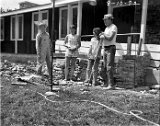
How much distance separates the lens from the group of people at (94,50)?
5.72 metres

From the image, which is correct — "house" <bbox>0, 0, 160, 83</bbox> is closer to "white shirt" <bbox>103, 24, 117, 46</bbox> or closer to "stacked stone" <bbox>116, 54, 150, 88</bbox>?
"stacked stone" <bbox>116, 54, 150, 88</bbox>

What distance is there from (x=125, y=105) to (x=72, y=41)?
10.8 ft

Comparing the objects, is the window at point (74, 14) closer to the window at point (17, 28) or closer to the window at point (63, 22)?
the window at point (63, 22)

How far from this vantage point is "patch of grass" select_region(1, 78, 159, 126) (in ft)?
11.4

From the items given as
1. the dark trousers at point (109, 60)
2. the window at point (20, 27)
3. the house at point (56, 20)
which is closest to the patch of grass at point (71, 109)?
the dark trousers at point (109, 60)

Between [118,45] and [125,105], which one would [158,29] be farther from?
[125,105]

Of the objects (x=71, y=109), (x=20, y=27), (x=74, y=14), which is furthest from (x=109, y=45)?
(x=20, y=27)

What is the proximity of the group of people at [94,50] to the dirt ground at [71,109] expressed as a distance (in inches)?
34.1

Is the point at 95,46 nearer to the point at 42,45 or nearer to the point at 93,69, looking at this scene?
the point at 93,69

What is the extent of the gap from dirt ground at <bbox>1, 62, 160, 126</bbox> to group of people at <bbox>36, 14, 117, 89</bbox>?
87 centimetres

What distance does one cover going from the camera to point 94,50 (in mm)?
6422

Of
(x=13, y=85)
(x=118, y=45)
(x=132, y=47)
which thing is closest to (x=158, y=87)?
(x=132, y=47)

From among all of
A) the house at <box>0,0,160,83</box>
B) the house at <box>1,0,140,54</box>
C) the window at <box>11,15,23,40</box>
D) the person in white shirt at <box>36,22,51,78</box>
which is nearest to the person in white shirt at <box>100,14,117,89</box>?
the house at <box>0,0,160,83</box>

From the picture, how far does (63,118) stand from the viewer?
3.63 metres
